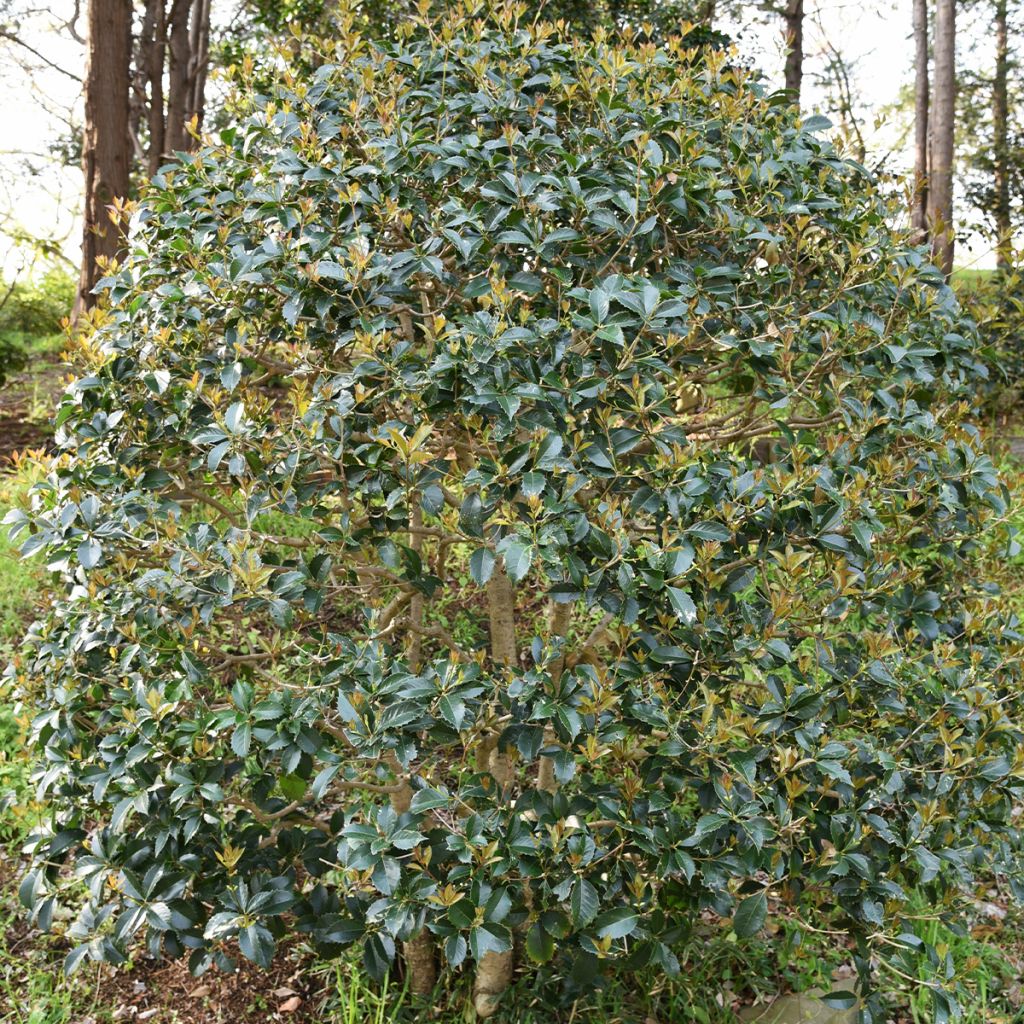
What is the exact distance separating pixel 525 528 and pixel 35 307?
10.8 metres

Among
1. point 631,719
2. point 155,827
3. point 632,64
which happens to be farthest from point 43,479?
point 632,64

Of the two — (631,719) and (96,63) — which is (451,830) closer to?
(631,719)

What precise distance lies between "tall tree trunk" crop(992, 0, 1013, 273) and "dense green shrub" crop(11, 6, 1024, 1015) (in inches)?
162

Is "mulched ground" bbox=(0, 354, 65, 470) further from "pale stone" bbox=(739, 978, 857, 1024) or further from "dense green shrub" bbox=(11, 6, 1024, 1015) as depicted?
"pale stone" bbox=(739, 978, 857, 1024)

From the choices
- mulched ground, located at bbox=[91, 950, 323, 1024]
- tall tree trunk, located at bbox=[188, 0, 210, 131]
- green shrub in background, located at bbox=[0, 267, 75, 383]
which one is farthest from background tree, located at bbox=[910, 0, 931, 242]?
green shrub in background, located at bbox=[0, 267, 75, 383]

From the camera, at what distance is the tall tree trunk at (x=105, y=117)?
585 cm

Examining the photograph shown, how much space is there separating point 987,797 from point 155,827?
1911 mm

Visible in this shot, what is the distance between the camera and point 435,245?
7.02 ft

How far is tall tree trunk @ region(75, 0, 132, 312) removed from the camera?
5848 mm

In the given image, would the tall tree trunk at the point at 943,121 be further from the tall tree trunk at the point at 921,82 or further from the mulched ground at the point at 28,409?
the mulched ground at the point at 28,409

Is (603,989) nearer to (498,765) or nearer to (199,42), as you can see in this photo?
(498,765)

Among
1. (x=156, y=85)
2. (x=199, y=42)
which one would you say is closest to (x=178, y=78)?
(x=156, y=85)

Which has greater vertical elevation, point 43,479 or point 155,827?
point 43,479

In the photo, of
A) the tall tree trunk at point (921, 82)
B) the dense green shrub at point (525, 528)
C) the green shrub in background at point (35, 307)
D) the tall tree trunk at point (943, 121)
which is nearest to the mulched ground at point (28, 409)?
the green shrub in background at point (35, 307)
